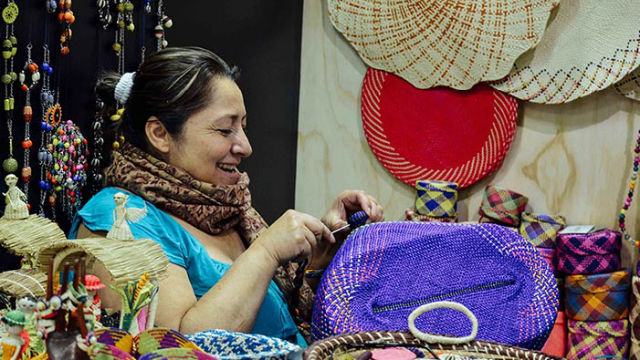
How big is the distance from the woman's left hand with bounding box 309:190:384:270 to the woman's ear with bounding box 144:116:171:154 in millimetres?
435

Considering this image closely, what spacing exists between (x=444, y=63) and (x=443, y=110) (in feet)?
0.54

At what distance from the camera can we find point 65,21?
1.68m

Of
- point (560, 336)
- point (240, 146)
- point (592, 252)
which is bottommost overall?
point (560, 336)

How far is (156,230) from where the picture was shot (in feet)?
5.01

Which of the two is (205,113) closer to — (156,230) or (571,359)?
(156,230)

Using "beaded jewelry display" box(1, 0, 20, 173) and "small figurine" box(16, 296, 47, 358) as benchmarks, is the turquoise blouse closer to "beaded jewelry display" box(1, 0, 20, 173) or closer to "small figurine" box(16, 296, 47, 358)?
"beaded jewelry display" box(1, 0, 20, 173)

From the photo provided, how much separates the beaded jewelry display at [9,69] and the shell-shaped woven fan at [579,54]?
1.55m

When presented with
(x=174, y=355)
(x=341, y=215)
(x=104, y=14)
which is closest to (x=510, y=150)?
(x=341, y=215)

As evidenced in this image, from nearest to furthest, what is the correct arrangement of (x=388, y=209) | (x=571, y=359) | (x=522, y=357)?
(x=522, y=357)
(x=571, y=359)
(x=388, y=209)

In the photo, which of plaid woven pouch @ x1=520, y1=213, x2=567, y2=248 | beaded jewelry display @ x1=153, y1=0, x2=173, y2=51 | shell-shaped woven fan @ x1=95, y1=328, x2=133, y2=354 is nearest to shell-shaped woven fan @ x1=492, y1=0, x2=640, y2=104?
plaid woven pouch @ x1=520, y1=213, x2=567, y2=248


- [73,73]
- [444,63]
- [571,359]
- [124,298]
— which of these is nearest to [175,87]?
[73,73]

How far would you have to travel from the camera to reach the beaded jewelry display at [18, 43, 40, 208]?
1.54 metres

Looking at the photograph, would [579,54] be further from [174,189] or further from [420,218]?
[174,189]

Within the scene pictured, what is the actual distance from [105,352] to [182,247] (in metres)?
0.84
